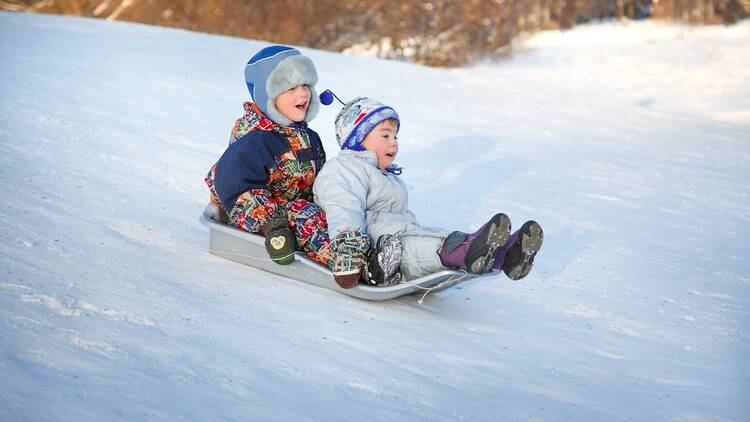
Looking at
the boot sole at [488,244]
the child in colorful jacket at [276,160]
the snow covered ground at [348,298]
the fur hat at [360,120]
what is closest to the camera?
the snow covered ground at [348,298]

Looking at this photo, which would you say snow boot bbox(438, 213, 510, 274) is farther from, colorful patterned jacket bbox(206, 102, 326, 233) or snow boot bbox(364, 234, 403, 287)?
colorful patterned jacket bbox(206, 102, 326, 233)

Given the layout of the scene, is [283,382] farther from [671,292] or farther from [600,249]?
[600,249]

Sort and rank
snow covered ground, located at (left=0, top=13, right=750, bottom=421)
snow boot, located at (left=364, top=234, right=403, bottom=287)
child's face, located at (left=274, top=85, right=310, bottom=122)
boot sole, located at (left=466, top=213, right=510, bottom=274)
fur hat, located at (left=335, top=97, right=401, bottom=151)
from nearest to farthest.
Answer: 1. snow covered ground, located at (left=0, top=13, right=750, bottom=421)
2. boot sole, located at (left=466, top=213, right=510, bottom=274)
3. snow boot, located at (left=364, top=234, right=403, bottom=287)
4. fur hat, located at (left=335, top=97, right=401, bottom=151)
5. child's face, located at (left=274, top=85, right=310, bottom=122)

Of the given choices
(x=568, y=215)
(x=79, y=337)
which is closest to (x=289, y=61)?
(x=79, y=337)

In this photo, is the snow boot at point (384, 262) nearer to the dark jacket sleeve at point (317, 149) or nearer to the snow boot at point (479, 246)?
the snow boot at point (479, 246)

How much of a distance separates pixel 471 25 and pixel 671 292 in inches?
497

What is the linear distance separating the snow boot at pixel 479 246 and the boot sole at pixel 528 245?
0.10m

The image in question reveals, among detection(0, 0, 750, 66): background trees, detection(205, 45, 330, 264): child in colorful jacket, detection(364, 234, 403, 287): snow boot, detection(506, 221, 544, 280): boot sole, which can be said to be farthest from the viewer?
detection(0, 0, 750, 66): background trees

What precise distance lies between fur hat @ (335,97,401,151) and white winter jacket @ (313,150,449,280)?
0.17ft

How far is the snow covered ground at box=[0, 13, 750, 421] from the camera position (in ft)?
7.22

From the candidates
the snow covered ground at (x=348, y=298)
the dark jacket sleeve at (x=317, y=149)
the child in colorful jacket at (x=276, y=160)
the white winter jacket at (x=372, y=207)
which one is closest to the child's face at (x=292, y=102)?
the child in colorful jacket at (x=276, y=160)

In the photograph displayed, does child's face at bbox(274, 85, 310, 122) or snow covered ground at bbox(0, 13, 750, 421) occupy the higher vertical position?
child's face at bbox(274, 85, 310, 122)

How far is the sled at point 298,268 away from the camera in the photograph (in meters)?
3.07

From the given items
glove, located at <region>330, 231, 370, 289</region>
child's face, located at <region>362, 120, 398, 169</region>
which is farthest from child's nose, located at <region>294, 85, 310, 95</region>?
glove, located at <region>330, 231, 370, 289</region>
